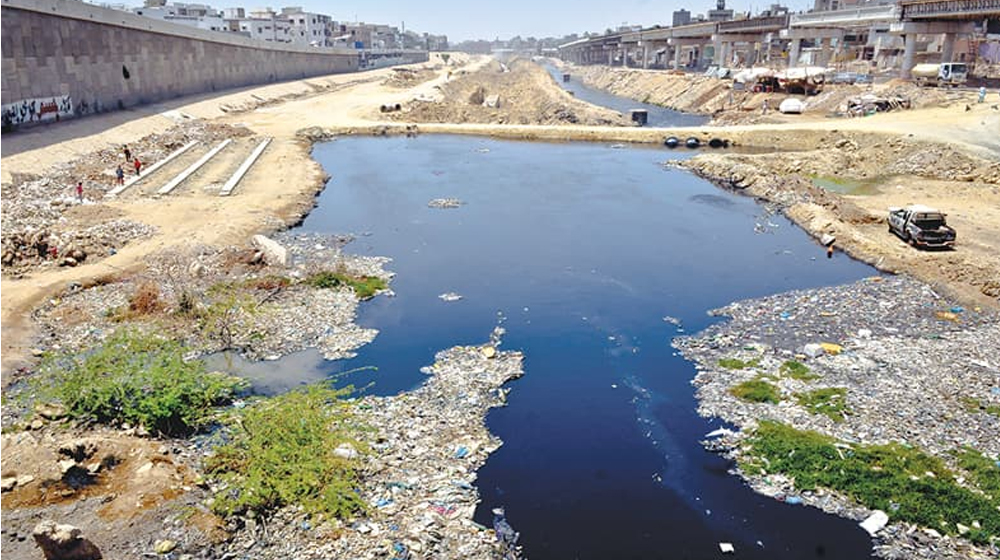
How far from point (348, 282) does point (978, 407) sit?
18023 millimetres

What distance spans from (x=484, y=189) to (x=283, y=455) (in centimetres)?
2877

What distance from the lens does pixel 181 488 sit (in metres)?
11.8

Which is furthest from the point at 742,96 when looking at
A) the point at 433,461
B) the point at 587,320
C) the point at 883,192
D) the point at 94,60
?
the point at 433,461

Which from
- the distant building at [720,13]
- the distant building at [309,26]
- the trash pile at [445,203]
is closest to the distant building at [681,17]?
the distant building at [720,13]

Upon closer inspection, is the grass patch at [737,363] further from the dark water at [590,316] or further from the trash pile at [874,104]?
the trash pile at [874,104]

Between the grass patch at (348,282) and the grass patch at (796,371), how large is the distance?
42.2 feet

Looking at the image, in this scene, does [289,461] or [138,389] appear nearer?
[289,461]

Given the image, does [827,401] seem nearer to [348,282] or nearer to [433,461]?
[433,461]

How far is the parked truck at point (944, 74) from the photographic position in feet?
182

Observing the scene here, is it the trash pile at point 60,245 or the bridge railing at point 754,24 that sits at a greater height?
the bridge railing at point 754,24

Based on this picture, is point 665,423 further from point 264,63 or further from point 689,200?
point 264,63

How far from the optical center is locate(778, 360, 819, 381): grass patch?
16.8 m

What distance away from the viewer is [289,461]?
1227 centimetres

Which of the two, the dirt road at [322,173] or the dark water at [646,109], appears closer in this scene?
the dirt road at [322,173]
